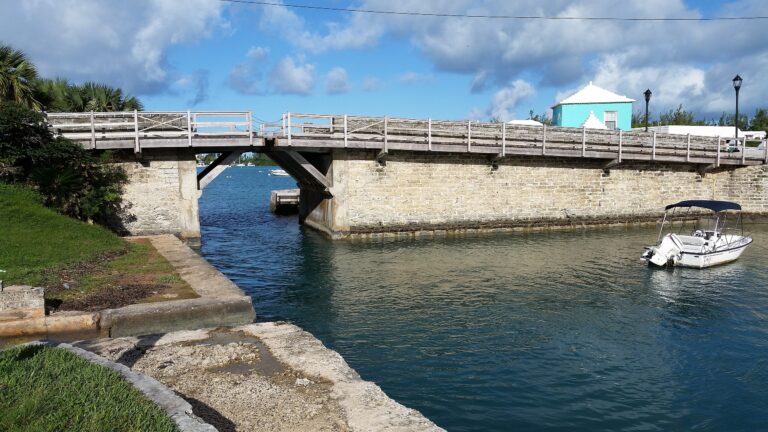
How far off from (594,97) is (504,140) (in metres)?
17.6

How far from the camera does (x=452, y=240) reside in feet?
84.5

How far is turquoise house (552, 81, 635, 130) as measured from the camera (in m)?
40.9

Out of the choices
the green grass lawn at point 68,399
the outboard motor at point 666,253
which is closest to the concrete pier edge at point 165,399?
the green grass lawn at point 68,399

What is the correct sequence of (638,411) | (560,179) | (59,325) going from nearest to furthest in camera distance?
(638,411) → (59,325) → (560,179)

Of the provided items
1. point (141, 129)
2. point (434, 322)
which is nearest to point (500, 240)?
point (434, 322)

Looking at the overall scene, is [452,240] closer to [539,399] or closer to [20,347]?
[539,399]

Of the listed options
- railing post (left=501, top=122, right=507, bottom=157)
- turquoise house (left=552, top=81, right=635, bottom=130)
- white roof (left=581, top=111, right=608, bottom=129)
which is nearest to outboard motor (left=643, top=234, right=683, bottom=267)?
railing post (left=501, top=122, right=507, bottom=157)

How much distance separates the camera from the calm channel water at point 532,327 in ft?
28.8

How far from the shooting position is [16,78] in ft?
69.8

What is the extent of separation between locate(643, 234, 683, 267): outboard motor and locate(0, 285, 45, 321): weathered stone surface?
18688mm

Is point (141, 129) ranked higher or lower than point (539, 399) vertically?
higher

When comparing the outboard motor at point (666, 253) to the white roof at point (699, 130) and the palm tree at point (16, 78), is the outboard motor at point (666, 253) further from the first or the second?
the white roof at point (699, 130)

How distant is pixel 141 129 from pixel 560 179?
2041 cm

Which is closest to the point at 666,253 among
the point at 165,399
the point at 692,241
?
the point at 692,241
